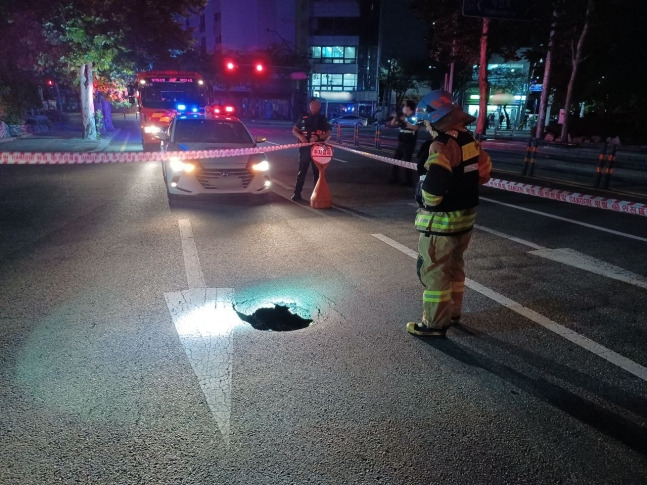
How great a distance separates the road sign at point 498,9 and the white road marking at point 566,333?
15737 millimetres

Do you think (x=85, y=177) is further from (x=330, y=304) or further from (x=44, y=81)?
(x=44, y=81)

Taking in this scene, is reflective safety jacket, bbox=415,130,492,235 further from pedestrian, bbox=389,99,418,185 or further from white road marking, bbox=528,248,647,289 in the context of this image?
pedestrian, bbox=389,99,418,185

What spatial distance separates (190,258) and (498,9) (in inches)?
686

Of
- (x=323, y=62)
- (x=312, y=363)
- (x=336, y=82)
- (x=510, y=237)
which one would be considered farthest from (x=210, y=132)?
(x=323, y=62)

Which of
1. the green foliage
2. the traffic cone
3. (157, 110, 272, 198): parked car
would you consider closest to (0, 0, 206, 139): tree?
the green foliage

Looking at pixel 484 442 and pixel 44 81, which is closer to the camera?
pixel 484 442

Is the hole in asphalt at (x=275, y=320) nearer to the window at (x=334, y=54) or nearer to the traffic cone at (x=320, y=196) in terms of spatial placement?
the traffic cone at (x=320, y=196)

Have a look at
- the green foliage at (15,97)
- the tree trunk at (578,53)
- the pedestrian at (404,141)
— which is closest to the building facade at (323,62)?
the green foliage at (15,97)

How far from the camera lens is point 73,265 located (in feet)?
18.6

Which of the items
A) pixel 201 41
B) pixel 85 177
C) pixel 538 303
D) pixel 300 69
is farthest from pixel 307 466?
pixel 201 41

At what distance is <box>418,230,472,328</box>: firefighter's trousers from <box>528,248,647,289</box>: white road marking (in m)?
2.66

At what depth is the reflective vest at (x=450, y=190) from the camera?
12.0ft

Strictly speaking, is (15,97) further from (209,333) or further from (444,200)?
(444,200)

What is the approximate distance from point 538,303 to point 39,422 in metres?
4.26
